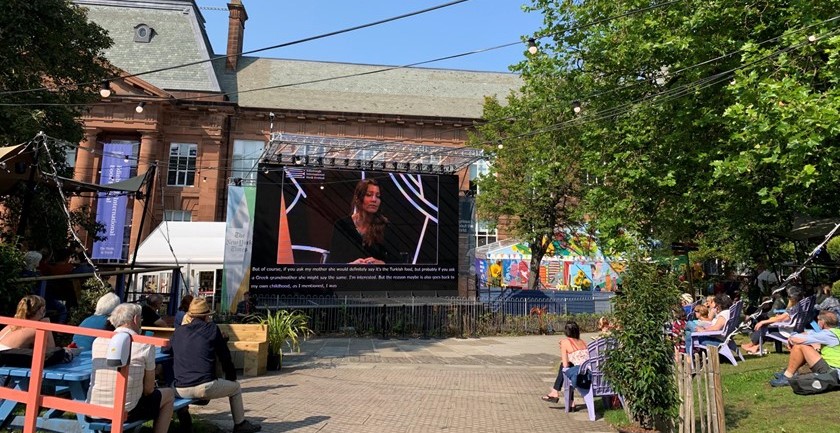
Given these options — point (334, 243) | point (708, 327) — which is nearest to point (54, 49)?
point (334, 243)

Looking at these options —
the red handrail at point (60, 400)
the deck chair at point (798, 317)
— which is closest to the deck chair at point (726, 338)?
the deck chair at point (798, 317)

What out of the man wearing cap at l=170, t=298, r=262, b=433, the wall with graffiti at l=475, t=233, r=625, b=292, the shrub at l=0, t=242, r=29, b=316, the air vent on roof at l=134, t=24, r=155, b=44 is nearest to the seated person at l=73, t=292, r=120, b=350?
the shrub at l=0, t=242, r=29, b=316

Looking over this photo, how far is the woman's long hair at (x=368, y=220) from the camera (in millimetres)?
19094

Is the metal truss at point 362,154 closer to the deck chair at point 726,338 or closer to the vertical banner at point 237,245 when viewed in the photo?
the vertical banner at point 237,245

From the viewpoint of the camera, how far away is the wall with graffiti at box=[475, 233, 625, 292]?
31.4m

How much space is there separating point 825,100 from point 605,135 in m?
6.26

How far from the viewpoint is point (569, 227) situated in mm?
26781

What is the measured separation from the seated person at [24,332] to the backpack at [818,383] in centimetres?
837

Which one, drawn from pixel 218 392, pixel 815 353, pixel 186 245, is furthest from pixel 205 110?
pixel 815 353

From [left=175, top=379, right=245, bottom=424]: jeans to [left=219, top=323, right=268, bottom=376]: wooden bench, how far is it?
4.06m

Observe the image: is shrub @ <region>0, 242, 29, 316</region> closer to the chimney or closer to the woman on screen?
the woman on screen

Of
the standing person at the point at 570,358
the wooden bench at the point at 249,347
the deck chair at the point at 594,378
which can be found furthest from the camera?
the wooden bench at the point at 249,347

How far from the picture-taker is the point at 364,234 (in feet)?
62.5

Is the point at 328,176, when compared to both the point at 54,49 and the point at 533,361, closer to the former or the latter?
the point at 54,49
